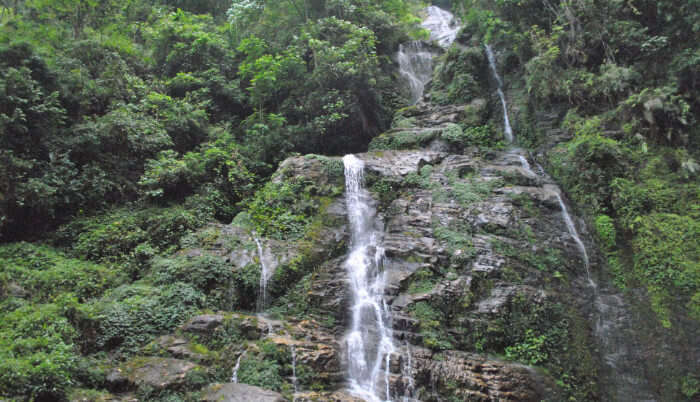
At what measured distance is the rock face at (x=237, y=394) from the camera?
6.74 meters

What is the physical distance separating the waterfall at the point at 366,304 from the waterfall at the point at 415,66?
9.84 m

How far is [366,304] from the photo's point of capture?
9.43 meters

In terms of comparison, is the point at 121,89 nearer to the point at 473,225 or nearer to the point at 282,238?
the point at 282,238

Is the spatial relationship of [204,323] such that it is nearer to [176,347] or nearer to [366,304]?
[176,347]

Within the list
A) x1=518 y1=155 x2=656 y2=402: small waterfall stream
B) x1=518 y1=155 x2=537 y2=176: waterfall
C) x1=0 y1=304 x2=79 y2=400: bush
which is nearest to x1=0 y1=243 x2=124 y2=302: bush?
x1=0 y1=304 x2=79 y2=400: bush

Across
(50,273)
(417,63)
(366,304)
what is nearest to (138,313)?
(50,273)

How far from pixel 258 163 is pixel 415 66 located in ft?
38.2

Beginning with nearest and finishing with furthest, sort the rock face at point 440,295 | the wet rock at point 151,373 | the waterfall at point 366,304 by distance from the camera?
the wet rock at point 151,373 → the rock face at point 440,295 → the waterfall at point 366,304

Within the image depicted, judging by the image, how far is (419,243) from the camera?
34.3 ft

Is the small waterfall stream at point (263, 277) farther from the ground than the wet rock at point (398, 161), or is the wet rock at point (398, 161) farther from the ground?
the wet rock at point (398, 161)

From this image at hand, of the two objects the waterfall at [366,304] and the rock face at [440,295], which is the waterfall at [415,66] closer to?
the rock face at [440,295]

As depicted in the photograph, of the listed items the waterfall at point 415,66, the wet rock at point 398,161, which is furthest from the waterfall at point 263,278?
the waterfall at point 415,66

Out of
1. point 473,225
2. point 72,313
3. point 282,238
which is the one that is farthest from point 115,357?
point 473,225

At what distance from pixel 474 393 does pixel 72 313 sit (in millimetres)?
8400
